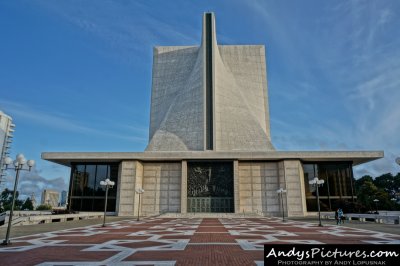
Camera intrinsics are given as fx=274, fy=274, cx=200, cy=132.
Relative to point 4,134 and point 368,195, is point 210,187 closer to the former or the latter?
point 368,195

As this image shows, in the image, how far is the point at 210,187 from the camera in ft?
121

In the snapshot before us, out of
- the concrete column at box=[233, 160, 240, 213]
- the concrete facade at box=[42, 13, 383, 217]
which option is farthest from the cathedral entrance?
the concrete column at box=[233, 160, 240, 213]

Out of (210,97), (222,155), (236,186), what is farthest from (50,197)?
(236,186)

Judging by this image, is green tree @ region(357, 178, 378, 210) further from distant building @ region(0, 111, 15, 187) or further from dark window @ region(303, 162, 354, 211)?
distant building @ region(0, 111, 15, 187)

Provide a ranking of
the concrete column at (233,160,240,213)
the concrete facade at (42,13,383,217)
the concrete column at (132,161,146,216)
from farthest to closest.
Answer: the concrete facade at (42,13,383,217), the concrete column at (132,161,146,216), the concrete column at (233,160,240,213)

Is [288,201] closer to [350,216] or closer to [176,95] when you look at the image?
[350,216]

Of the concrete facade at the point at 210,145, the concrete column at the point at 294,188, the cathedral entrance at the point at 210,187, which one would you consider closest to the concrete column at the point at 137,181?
Answer: the concrete facade at the point at 210,145

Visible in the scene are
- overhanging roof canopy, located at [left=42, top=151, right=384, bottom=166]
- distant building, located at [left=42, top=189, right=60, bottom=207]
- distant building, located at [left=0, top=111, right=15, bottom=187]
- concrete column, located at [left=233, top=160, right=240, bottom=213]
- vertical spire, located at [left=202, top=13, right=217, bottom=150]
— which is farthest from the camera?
distant building, located at [left=42, top=189, right=60, bottom=207]

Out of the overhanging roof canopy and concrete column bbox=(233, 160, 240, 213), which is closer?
concrete column bbox=(233, 160, 240, 213)

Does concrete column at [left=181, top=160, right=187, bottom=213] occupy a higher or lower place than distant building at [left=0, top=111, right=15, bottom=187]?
lower

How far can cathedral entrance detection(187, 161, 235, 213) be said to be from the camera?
36.2 metres

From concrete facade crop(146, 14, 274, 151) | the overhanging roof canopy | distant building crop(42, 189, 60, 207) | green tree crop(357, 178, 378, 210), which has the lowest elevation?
distant building crop(42, 189, 60, 207)

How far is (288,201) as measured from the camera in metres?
35.0

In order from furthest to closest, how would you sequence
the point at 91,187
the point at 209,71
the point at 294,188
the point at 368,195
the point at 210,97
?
the point at 368,195
the point at 209,71
the point at 210,97
the point at 91,187
the point at 294,188
